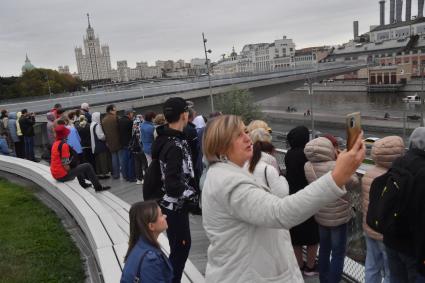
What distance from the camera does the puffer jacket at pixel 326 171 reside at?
359cm

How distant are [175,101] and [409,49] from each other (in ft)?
321

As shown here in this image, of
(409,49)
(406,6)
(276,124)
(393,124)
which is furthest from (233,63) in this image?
(393,124)

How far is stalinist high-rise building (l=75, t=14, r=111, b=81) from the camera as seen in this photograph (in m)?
180

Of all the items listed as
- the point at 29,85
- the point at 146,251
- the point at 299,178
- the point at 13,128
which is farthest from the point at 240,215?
the point at 29,85

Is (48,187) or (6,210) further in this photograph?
(48,187)

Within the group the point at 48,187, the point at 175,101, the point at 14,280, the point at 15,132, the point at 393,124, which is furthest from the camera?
the point at 393,124

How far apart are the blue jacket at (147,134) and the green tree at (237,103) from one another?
31.6 m

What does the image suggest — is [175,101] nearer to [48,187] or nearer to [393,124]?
[48,187]

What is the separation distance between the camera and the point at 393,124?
1887 inches

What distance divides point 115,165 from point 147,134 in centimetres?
177

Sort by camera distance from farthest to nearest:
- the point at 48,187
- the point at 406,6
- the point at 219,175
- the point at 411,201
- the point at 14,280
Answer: the point at 406,6 → the point at 48,187 → the point at 14,280 → the point at 411,201 → the point at 219,175

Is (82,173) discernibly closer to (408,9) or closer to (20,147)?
(20,147)

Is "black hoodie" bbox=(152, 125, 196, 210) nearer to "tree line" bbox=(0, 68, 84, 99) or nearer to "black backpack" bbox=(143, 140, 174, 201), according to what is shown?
"black backpack" bbox=(143, 140, 174, 201)

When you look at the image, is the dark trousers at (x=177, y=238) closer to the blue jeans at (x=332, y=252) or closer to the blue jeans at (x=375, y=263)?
the blue jeans at (x=332, y=252)
